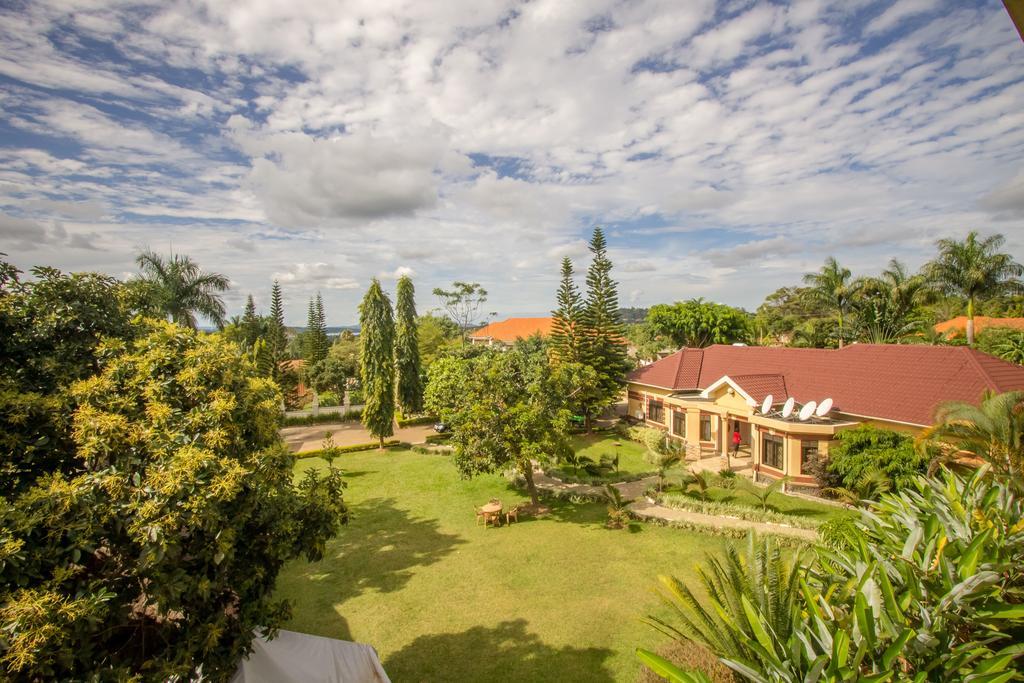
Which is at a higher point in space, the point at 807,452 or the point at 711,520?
the point at 807,452

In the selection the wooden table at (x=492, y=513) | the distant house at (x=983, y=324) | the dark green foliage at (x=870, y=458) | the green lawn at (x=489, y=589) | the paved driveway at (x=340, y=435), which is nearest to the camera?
the green lawn at (x=489, y=589)

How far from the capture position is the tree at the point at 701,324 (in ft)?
130

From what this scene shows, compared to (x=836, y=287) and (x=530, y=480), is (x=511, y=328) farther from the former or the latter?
(x=530, y=480)

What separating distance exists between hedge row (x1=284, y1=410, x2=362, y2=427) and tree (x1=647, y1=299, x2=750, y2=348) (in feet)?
90.5

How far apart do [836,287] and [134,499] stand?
36634mm

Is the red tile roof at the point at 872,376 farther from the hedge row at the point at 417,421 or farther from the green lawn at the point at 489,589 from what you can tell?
the hedge row at the point at 417,421

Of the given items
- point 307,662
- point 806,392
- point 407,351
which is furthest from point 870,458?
point 407,351

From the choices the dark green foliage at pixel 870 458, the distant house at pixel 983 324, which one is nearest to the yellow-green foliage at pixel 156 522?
the dark green foliage at pixel 870 458

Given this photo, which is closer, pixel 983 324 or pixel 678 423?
pixel 678 423

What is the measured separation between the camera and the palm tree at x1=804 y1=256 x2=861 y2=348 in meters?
30.4

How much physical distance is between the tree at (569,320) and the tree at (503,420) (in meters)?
12.0

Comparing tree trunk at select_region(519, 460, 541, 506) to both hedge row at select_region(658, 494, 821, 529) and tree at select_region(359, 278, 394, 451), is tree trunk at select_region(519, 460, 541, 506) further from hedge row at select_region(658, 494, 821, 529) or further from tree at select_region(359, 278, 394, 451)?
tree at select_region(359, 278, 394, 451)

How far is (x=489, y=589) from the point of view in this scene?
10453 millimetres

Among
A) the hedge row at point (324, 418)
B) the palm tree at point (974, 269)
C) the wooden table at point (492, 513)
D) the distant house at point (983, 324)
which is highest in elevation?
the palm tree at point (974, 269)
